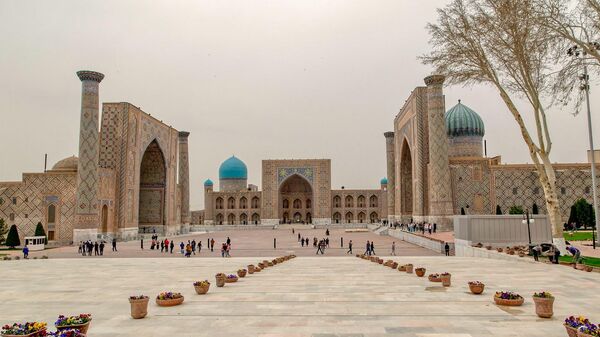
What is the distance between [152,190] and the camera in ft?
136

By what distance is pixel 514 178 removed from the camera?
37344mm

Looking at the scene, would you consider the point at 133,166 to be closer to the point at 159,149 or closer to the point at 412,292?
the point at 159,149

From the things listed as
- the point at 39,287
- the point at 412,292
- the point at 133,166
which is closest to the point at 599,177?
the point at 412,292

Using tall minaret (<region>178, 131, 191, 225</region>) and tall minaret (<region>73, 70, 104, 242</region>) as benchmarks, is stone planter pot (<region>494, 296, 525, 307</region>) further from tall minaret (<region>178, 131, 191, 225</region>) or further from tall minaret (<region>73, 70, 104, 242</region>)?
tall minaret (<region>178, 131, 191, 225</region>)

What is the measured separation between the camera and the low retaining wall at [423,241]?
23.1 metres

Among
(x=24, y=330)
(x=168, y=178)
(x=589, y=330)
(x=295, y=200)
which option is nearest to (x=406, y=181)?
(x=295, y=200)

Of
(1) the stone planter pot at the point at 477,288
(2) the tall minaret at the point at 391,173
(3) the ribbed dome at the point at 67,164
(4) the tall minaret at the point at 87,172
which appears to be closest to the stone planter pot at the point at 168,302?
(1) the stone planter pot at the point at 477,288

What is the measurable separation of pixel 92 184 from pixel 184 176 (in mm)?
17208

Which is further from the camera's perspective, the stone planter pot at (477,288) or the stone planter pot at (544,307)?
the stone planter pot at (477,288)

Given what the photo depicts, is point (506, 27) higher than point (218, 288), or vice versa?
point (506, 27)

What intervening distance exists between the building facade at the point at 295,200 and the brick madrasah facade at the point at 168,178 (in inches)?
469

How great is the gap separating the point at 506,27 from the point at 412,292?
10.4 metres

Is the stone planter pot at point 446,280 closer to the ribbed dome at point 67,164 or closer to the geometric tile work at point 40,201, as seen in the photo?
the geometric tile work at point 40,201

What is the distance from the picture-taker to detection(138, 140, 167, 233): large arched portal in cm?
4091
